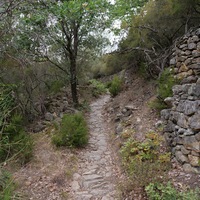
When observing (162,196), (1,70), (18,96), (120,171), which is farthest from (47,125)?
(162,196)

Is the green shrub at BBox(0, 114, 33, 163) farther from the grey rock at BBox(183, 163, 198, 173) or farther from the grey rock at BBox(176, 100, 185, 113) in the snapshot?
the grey rock at BBox(176, 100, 185, 113)

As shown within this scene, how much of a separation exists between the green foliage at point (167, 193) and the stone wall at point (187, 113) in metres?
0.74

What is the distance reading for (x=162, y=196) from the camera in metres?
2.76

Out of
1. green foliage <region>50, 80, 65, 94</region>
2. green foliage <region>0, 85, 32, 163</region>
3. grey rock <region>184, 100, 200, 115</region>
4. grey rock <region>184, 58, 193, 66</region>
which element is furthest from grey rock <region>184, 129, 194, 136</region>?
green foliage <region>50, 80, 65, 94</region>

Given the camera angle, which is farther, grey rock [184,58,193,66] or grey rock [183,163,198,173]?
grey rock [184,58,193,66]

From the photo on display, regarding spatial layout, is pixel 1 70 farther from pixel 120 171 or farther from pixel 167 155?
pixel 167 155

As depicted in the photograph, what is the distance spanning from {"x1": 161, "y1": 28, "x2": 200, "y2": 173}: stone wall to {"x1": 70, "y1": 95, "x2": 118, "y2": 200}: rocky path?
134 cm

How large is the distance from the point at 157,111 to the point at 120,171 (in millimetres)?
2192

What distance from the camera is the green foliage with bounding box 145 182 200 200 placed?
8.50 feet

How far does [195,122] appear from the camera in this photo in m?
3.48

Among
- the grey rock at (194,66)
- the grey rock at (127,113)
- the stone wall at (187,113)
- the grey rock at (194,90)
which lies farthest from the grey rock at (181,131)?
the grey rock at (127,113)

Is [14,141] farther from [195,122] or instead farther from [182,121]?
[195,122]

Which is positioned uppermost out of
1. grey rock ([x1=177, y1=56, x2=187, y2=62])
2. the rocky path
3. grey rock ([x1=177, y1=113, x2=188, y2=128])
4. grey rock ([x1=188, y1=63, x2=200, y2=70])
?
grey rock ([x1=177, y1=56, x2=187, y2=62])

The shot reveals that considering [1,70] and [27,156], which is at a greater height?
[1,70]
